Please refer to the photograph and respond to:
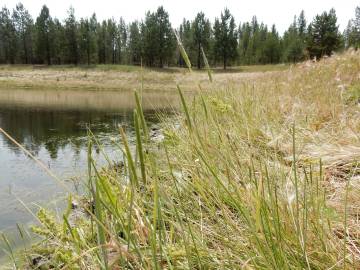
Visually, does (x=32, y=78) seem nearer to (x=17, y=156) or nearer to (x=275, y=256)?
(x=17, y=156)

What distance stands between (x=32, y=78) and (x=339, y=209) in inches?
1996

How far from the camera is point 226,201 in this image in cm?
150

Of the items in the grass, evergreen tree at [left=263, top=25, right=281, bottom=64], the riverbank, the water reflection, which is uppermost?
evergreen tree at [left=263, top=25, right=281, bottom=64]

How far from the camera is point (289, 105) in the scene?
416 cm

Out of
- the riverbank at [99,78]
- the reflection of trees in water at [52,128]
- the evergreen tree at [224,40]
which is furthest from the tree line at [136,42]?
the reflection of trees in water at [52,128]

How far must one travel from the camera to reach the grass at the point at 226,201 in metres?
0.85

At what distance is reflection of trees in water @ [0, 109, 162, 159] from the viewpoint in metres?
10.0

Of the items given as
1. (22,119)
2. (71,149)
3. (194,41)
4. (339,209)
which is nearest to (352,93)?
(339,209)

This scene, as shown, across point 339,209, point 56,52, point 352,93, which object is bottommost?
point 339,209

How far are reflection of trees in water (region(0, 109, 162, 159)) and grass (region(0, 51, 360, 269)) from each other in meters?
→ 6.25

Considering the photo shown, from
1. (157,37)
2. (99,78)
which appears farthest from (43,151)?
(157,37)

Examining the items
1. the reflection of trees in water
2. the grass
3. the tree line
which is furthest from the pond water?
the tree line

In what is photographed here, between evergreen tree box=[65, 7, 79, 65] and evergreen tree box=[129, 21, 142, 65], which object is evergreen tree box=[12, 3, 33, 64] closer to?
evergreen tree box=[65, 7, 79, 65]

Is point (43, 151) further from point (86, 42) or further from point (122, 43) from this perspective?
point (122, 43)
